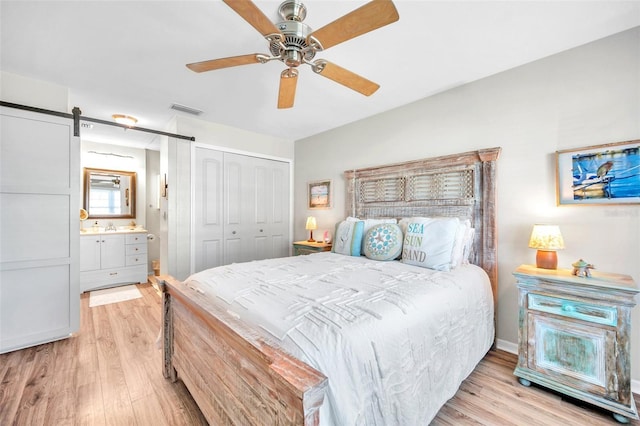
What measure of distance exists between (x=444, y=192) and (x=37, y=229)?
3990 mm

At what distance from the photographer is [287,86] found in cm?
194

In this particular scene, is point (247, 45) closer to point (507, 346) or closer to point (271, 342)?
point (271, 342)

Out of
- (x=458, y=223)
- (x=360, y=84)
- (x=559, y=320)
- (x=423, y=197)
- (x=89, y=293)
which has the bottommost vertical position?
(x=89, y=293)

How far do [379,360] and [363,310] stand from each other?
0.73ft

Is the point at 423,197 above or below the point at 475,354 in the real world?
above

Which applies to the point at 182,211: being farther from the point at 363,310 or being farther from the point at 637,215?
the point at 637,215

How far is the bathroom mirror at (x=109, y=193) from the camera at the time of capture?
15.2 ft

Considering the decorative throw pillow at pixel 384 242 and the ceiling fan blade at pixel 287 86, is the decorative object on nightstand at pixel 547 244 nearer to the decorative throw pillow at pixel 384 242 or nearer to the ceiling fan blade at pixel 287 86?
the decorative throw pillow at pixel 384 242

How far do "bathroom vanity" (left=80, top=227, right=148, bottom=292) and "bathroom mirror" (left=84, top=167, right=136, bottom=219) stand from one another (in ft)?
1.21

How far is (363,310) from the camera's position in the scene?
1269mm

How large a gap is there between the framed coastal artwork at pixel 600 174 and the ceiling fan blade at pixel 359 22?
6.11 ft

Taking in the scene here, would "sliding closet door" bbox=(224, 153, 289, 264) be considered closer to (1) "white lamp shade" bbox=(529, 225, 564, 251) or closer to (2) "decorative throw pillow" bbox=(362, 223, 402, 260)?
(2) "decorative throw pillow" bbox=(362, 223, 402, 260)

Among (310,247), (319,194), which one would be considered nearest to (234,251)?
(310,247)

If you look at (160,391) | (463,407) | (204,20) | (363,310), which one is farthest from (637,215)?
(160,391)
